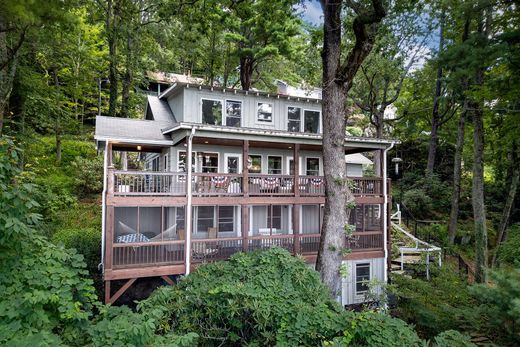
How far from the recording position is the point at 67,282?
5.02 metres

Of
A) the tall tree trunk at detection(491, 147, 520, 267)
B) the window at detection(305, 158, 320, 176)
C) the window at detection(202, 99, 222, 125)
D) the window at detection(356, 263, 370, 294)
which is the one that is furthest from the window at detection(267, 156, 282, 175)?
the tall tree trunk at detection(491, 147, 520, 267)

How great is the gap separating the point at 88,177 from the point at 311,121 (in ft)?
44.4

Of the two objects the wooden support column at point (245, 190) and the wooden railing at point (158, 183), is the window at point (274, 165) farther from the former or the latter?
the wooden railing at point (158, 183)

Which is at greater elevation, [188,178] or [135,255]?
[188,178]

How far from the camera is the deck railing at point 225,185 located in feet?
36.3

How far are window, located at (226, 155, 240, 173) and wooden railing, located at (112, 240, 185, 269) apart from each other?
4.43 m

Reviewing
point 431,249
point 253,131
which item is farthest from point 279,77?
point 431,249

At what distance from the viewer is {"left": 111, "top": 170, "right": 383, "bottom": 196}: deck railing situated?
11.1m

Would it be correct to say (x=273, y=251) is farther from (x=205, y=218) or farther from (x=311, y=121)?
(x=311, y=121)

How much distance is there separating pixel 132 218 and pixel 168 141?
3.48m

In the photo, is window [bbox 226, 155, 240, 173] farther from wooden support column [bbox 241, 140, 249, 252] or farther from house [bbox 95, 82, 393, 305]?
wooden support column [bbox 241, 140, 249, 252]

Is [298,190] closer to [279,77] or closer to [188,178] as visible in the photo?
[188,178]

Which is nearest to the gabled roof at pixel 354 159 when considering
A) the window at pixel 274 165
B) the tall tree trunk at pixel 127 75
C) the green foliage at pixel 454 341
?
the window at pixel 274 165

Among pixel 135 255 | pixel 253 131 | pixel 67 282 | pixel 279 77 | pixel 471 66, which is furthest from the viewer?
pixel 279 77
